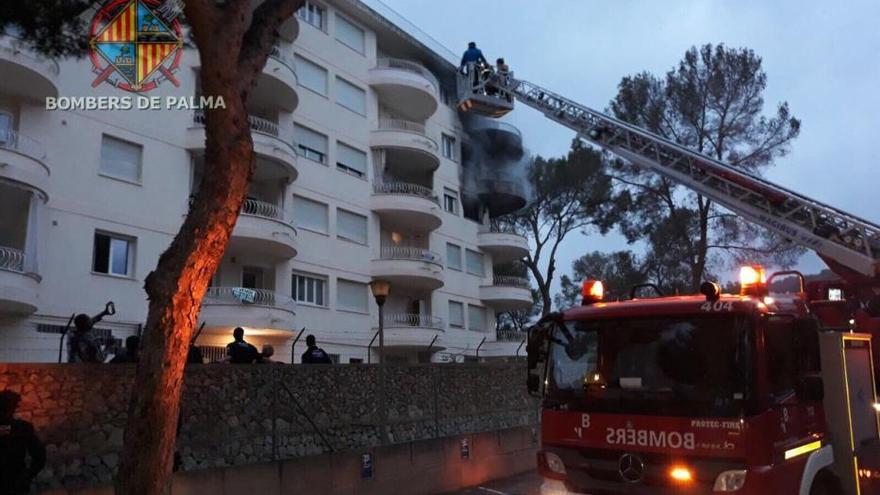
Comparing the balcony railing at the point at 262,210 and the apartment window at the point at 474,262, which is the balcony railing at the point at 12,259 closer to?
the balcony railing at the point at 262,210

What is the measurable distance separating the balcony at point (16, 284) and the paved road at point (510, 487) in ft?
34.0

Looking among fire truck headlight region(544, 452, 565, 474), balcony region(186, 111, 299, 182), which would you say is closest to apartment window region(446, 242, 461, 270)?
balcony region(186, 111, 299, 182)

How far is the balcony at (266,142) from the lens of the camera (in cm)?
2059

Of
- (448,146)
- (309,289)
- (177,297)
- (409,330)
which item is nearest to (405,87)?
(448,146)

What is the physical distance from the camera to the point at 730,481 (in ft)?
16.9

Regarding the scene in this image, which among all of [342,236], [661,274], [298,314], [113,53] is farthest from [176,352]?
[661,274]

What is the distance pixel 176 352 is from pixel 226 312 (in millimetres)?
15123

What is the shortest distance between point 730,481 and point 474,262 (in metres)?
29.7

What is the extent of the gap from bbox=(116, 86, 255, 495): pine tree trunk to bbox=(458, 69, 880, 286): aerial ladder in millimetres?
7972

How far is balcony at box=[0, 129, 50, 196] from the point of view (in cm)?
1490

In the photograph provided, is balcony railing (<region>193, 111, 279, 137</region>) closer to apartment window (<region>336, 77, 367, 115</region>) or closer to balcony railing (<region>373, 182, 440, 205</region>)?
apartment window (<region>336, 77, 367, 115</region>)

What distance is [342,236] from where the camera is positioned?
26391 millimetres

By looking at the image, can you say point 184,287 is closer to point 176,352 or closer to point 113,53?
point 176,352

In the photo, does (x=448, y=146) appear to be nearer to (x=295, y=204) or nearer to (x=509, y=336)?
(x=509, y=336)
